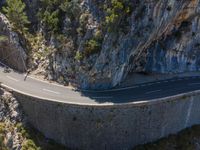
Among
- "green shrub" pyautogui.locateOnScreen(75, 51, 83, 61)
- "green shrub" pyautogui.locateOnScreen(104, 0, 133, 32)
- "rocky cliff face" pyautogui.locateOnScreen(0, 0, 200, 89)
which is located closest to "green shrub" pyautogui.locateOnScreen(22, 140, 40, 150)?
"rocky cliff face" pyautogui.locateOnScreen(0, 0, 200, 89)

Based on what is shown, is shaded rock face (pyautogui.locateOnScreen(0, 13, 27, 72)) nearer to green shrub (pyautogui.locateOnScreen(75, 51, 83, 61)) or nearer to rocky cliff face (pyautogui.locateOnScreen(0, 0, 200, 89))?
rocky cliff face (pyautogui.locateOnScreen(0, 0, 200, 89))

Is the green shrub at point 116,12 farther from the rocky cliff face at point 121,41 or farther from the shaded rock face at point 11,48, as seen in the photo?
the shaded rock face at point 11,48

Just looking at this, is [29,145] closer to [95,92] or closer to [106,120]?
[106,120]

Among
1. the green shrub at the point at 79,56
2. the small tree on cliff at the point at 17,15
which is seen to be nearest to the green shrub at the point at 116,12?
the green shrub at the point at 79,56

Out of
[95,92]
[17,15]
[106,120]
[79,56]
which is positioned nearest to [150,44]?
[95,92]

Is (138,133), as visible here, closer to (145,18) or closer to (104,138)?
(104,138)

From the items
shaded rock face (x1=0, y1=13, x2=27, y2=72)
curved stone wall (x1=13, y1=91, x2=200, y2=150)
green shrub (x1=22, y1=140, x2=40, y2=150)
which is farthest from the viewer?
shaded rock face (x1=0, y1=13, x2=27, y2=72)
